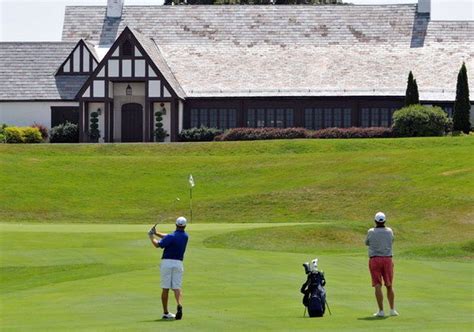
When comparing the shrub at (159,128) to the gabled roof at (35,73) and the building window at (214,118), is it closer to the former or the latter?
the building window at (214,118)

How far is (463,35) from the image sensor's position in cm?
8456

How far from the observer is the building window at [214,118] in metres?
79.0

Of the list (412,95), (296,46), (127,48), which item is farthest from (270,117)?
(127,48)

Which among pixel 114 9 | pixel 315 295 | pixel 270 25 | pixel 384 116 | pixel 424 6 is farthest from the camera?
pixel 114 9

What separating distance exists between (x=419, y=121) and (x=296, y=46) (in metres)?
13.7

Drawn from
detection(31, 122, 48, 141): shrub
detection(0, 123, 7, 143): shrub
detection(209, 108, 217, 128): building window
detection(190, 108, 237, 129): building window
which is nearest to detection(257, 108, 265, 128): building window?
detection(190, 108, 237, 129): building window

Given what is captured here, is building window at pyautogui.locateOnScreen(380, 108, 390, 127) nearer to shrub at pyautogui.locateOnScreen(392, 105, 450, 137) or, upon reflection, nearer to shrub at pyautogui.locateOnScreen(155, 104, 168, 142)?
shrub at pyautogui.locateOnScreen(392, 105, 450, 137)

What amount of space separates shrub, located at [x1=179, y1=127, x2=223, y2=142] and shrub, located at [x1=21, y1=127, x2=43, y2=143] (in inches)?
323

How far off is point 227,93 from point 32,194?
22.7 meters

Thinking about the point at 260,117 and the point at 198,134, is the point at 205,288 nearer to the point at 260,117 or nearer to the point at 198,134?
the point at 198,134

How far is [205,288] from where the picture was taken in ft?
89.0

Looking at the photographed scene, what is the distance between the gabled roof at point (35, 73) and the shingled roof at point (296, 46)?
140 inches

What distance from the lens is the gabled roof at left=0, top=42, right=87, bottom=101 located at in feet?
263

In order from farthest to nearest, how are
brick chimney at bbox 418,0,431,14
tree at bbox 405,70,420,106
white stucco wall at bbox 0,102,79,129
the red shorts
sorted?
brick chimney at bbox 418,0,431,14 < white stucco wall at bbox 0,102,79,129 < tree at bbox 405,70,420,106 < the red shorts
